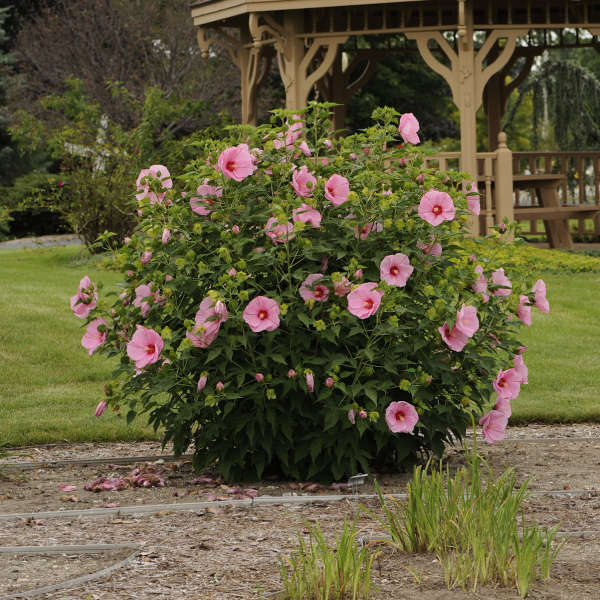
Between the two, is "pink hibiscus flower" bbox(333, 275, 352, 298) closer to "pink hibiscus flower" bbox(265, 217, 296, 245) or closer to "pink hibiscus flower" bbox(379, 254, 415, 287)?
"pink hibiscus flower" bbox(379, 254, 415, 287)

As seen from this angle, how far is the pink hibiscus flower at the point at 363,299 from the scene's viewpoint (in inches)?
152

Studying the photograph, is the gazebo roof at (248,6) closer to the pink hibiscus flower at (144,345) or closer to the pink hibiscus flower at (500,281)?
the pink hibiscus flower at (500,281)

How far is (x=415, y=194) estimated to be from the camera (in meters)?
4.18

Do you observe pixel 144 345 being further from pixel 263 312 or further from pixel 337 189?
pixel 337 189

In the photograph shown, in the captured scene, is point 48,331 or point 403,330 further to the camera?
point 48,331

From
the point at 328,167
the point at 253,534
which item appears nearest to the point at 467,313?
the point at 328,167

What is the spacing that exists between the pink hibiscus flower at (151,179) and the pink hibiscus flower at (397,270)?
39.8 inches

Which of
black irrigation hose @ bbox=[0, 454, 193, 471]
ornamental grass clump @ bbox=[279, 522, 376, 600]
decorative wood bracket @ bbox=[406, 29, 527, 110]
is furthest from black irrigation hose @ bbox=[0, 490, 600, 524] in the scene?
decorative wood bracket @ bbox=[406, 29, 527, 110]

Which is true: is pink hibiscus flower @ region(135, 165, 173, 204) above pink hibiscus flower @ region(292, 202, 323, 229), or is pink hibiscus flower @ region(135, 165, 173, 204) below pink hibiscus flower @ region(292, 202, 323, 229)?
above

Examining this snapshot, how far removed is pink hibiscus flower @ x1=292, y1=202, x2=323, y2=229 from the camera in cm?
403

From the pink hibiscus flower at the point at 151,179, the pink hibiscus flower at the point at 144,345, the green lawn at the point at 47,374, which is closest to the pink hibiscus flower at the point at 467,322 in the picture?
the pink hibiscus flower at the point at 144,345

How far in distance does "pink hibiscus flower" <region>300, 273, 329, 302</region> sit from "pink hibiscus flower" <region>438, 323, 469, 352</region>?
48 cm

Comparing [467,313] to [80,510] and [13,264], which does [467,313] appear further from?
[13,264]

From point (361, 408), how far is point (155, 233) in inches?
A: 42.9
